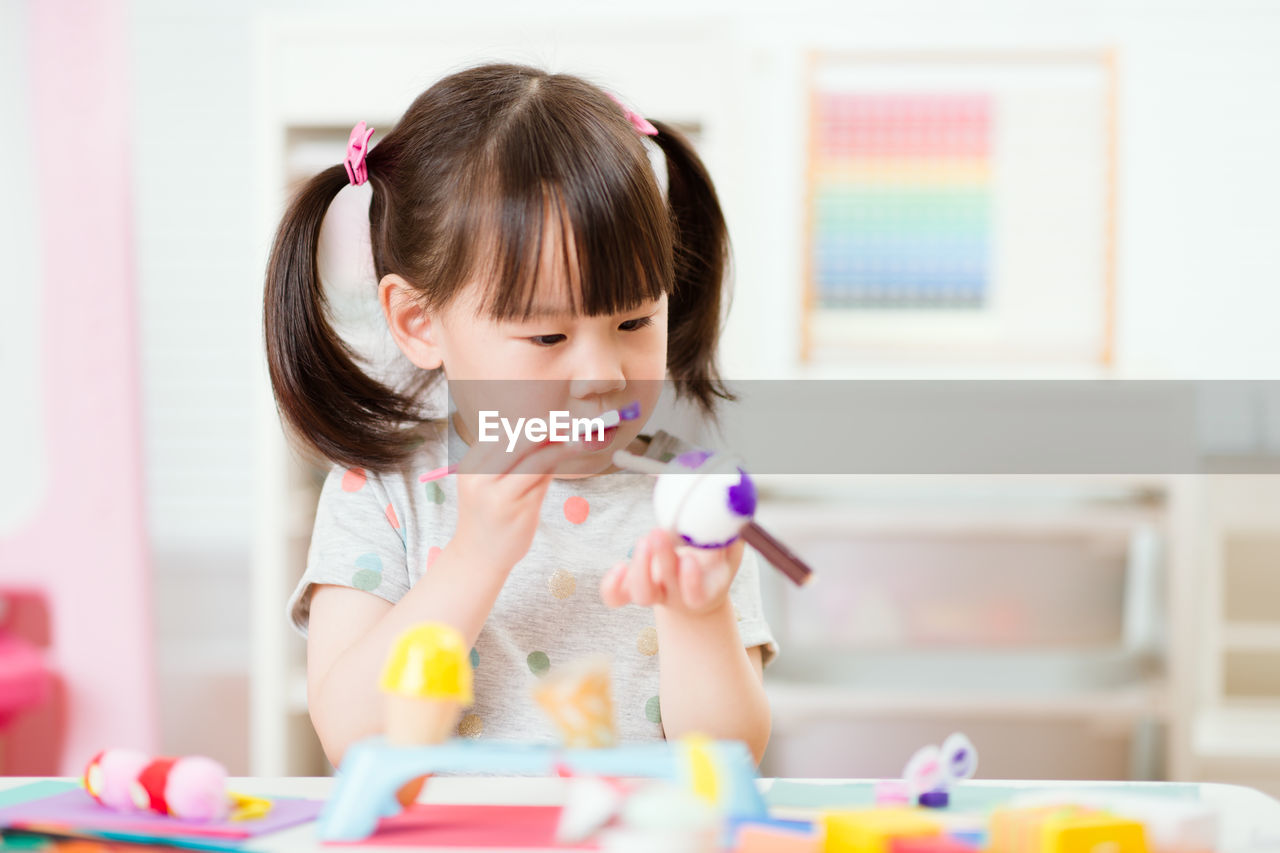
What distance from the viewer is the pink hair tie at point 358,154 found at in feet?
2.42

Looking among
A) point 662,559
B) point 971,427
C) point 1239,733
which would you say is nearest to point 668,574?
point 662,559

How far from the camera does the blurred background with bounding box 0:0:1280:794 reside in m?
1.24

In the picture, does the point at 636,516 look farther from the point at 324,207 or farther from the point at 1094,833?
the point at 1094,833

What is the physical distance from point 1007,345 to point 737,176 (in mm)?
498

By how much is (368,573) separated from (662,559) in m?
0.29

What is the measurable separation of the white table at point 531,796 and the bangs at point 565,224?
24 centimetres

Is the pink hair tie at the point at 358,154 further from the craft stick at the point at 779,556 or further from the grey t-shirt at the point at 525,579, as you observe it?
the craft stick at the point at 779,556

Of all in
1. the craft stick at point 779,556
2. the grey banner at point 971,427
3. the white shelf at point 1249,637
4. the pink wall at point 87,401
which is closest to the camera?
the craft stick at point 779,556

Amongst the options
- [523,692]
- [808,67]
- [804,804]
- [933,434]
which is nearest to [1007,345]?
[933,434]

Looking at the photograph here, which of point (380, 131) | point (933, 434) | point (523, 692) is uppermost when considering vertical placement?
point (380, 131)

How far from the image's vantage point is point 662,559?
46 cm

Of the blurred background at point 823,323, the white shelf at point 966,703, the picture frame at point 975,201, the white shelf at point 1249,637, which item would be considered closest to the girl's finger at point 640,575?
the blurred background at point 823,323

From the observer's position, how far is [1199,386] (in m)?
1.59

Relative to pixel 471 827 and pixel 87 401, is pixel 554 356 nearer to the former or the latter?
pixel 471 827
